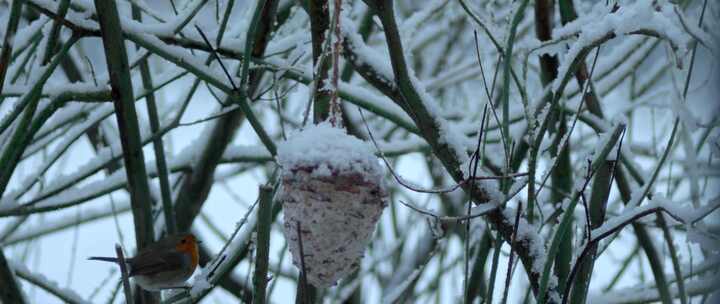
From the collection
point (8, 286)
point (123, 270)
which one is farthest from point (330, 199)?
point (8, 286)

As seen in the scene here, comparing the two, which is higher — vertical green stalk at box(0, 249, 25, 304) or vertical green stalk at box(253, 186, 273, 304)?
vertical green stalk at box(0, 249, 25, 304)

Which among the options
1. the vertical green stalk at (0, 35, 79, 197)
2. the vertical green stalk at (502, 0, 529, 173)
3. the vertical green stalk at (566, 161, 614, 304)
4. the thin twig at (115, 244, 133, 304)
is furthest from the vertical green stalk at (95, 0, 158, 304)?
the vertical green stalk at (566, 161, 614, 304)

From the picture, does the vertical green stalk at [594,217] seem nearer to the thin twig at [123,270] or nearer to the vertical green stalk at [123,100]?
the thin twig at [123,270]

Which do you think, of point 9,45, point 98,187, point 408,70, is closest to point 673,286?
point 408,70

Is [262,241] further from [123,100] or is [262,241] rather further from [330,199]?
[123,100]

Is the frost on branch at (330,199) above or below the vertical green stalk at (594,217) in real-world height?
below

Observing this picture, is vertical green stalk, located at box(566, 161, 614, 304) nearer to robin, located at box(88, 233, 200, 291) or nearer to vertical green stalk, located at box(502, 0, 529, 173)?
vertical green stalk, located at box(502, 0, 529, 173)

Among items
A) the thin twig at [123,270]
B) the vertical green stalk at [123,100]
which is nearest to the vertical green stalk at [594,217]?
the thin twig at [123,270]
